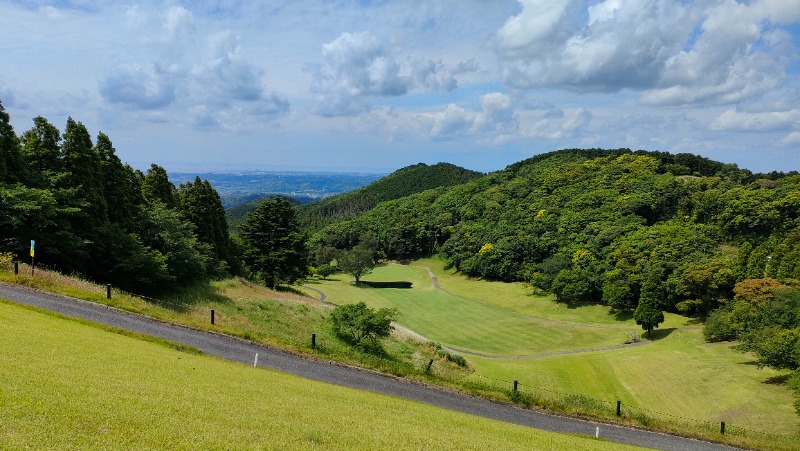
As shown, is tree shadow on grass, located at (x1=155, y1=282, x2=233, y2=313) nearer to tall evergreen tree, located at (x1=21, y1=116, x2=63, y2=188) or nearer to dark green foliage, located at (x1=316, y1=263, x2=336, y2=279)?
tall evergreen tree, located at (x1=21, y1=116, x2=63, y2=188)

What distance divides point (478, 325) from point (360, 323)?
32.9 m

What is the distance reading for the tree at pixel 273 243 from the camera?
49062mm

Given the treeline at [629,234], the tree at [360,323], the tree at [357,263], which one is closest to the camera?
the tree at [360,323]

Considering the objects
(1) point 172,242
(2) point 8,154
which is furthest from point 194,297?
(2) point 8,154

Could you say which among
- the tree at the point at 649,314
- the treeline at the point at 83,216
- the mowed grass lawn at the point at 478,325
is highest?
the treeline at the point at 83,216

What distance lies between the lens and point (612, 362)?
38.3 m

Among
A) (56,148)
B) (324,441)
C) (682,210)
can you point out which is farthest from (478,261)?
(324,441)

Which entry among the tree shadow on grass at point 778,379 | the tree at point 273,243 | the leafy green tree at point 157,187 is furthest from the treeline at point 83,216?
the tree shadow on grass at point 778,379

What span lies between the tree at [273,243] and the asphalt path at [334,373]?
2894 cm

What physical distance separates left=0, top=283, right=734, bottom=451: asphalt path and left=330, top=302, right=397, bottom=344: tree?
7.47 m

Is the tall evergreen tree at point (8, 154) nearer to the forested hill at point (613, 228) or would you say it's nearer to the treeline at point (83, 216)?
the treeline at point (83, 216)

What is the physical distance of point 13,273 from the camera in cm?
2094

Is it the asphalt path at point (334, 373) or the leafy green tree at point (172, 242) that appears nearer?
the asphalt path at point (334, 373)

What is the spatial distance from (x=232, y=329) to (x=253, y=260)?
29.7 m
